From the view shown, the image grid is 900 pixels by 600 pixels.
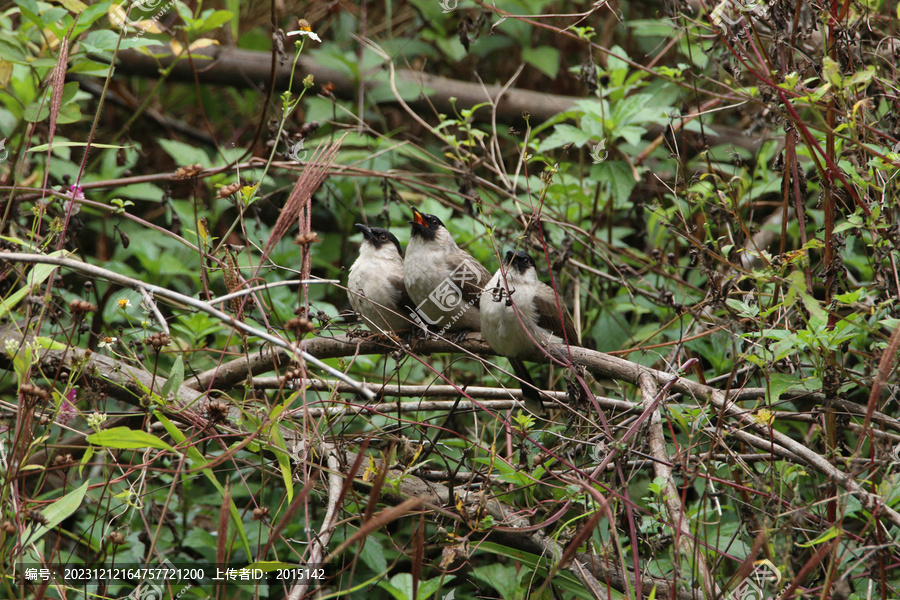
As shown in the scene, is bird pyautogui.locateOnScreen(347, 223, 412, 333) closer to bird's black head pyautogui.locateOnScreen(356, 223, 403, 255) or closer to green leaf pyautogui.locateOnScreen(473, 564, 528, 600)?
bird's black head pyautogui.locateOnScreen(356, 223, 403, 255)

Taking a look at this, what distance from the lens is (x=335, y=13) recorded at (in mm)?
7059

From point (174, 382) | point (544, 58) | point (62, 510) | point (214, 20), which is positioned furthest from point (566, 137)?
point (62, 510)

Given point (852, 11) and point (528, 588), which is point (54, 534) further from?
point (852, 11)

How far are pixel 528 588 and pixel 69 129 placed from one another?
544 centimetres

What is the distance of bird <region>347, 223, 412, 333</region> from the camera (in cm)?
464

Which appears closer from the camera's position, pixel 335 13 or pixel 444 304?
pixel 444 304

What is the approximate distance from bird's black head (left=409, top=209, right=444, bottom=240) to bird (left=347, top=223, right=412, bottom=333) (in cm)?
18

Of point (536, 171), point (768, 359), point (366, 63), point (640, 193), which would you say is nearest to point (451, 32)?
point (366, 63)

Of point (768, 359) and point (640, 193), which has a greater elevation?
point (768, 359)

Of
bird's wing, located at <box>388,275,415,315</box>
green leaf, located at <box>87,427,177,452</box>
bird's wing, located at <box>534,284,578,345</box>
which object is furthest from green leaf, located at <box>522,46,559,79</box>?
green leaf, located at <box>87,427,177,452</box>

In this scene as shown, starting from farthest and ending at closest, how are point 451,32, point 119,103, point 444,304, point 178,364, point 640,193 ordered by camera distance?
point 451,32 → point 119,103 → point 640,193 → point 444,304 → point 178,364

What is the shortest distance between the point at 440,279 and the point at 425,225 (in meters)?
0.38

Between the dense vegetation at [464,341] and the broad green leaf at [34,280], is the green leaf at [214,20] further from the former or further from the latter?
the broad green leaf at [34,280]

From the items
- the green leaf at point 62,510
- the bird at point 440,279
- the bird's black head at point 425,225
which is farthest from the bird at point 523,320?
the green leaf at point 62,510
